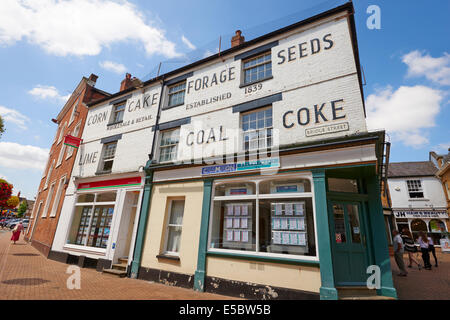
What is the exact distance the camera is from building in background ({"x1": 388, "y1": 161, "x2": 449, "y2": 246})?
20969 millimetres

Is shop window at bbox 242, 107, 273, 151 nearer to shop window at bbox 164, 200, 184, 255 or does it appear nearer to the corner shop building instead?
the corner shop building

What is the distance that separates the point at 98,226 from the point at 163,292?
667cm

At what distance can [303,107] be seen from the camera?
7160 millimetres

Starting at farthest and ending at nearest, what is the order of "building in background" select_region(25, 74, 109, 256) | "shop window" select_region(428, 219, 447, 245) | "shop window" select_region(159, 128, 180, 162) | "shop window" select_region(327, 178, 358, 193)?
1. "shop window" select_region(428, 219, 447, 245)
2. "building in background" select_region(25, 74, 109, 256)
3. "shop window" select_region(159, 128, 180, 162)
4. "shop window" select_region(327, 178, 358, 193)

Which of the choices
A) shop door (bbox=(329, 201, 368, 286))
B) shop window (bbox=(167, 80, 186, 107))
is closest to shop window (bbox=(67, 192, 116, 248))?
shop window (bbox=(167, 80, 186, 107))

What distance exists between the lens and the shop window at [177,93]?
10.8 m

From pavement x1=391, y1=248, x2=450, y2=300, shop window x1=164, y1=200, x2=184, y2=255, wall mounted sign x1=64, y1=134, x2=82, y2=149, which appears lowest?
pavement x1=391, y1=248, x2=450, y2=300

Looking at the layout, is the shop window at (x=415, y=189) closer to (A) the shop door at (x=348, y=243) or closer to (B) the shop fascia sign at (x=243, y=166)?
(A) the shop door at (x=348, y=243)

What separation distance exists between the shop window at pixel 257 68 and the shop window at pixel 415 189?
24.0 metres

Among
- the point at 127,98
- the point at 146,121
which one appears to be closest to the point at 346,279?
the point at 146,121

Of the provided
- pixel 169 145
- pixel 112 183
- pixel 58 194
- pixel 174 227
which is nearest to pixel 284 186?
pixel 174 227

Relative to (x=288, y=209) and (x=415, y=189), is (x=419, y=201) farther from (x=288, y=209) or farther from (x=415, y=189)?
(x=288, y=209)

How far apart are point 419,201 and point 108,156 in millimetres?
28785

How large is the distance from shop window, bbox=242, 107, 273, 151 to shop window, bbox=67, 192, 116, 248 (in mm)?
7276
